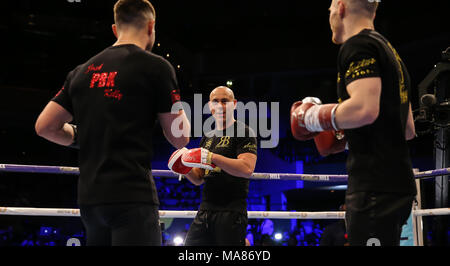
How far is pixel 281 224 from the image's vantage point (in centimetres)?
1391

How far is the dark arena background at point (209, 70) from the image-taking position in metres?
10.2

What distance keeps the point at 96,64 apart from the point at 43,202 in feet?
35.2

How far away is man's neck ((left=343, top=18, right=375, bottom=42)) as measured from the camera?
1.68m

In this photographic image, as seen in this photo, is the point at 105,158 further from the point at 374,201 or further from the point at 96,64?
the point at 374,201

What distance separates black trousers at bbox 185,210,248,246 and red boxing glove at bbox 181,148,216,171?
0.38 meters

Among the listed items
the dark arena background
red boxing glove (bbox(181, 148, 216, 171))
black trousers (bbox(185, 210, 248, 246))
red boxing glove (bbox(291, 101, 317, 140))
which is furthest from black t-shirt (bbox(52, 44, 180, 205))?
the dark arena background

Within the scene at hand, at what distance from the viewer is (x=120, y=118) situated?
1.56 metres

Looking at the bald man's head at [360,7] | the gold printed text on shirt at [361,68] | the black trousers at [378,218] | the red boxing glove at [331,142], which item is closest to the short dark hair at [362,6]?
the bald man's head at [360,7]

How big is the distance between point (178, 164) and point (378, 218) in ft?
4.58

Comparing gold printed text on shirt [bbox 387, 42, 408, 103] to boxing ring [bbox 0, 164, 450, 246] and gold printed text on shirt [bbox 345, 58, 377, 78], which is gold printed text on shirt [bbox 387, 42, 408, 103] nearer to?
gold printed text on shirt [bbox 345, 58, 377, 78]

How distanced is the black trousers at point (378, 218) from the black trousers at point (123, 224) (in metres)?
0.73

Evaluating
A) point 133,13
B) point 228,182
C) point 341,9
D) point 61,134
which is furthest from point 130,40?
point 228,182

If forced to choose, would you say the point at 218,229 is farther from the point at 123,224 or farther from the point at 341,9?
the point at 341,9
